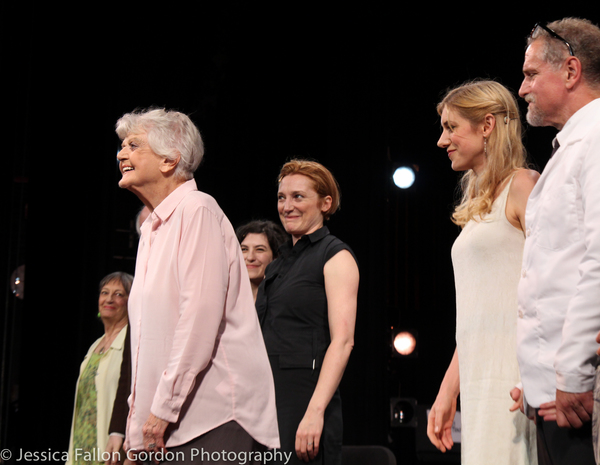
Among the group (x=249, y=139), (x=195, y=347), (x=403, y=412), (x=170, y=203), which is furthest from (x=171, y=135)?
(x=403, y=412)

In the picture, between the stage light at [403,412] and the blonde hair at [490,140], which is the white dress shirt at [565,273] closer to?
the blonde hair at [490,140]

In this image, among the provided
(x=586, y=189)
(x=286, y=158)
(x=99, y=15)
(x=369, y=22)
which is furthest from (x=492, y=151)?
(x=99, y=15)

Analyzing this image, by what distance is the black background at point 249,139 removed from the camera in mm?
3684

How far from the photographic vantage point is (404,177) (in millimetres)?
4414

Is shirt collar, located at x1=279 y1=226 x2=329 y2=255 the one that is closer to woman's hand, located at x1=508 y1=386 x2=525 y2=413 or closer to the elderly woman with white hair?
the elderly woman with white hair

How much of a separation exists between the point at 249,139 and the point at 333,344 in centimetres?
219

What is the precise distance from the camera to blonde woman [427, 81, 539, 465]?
1677 mm

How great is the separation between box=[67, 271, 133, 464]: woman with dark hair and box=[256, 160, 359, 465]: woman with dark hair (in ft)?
4.03

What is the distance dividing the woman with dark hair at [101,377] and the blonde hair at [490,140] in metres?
2.09

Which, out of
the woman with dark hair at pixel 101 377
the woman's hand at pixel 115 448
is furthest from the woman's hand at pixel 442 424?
the woman with dark hair at pixel 101 377

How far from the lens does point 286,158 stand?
416 cm

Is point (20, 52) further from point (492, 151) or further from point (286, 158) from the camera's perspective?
point (492, 151)

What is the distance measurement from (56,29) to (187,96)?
2.80 feet

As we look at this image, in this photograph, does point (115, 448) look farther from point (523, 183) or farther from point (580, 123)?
point (580, 123)
